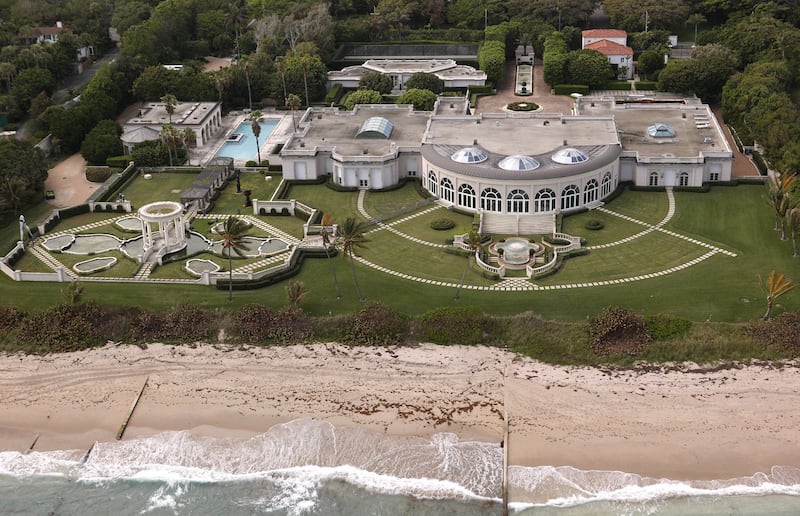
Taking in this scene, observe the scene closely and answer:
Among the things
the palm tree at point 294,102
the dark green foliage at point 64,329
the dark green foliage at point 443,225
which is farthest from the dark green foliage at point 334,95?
the dark green foliage at point 64,329

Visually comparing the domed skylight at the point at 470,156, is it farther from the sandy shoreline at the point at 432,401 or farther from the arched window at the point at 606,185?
the sandy shoreline at the point at 432,401

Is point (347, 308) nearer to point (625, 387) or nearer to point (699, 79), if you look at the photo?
point (625, 387)

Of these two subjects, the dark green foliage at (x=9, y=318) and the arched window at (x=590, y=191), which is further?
the arched window at (x=590, y=191)

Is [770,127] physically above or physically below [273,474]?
above

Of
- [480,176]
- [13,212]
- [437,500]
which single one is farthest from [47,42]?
[437,500]

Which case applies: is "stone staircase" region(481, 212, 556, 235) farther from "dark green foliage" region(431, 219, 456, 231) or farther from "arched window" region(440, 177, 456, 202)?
"arched window" region(440, 177, 456, 202)

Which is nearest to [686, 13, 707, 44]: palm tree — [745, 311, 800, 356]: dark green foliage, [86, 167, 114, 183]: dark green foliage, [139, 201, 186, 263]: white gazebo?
[745, 311, 800, 356]: dark green foliage

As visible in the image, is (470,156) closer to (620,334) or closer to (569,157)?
(569,157)
